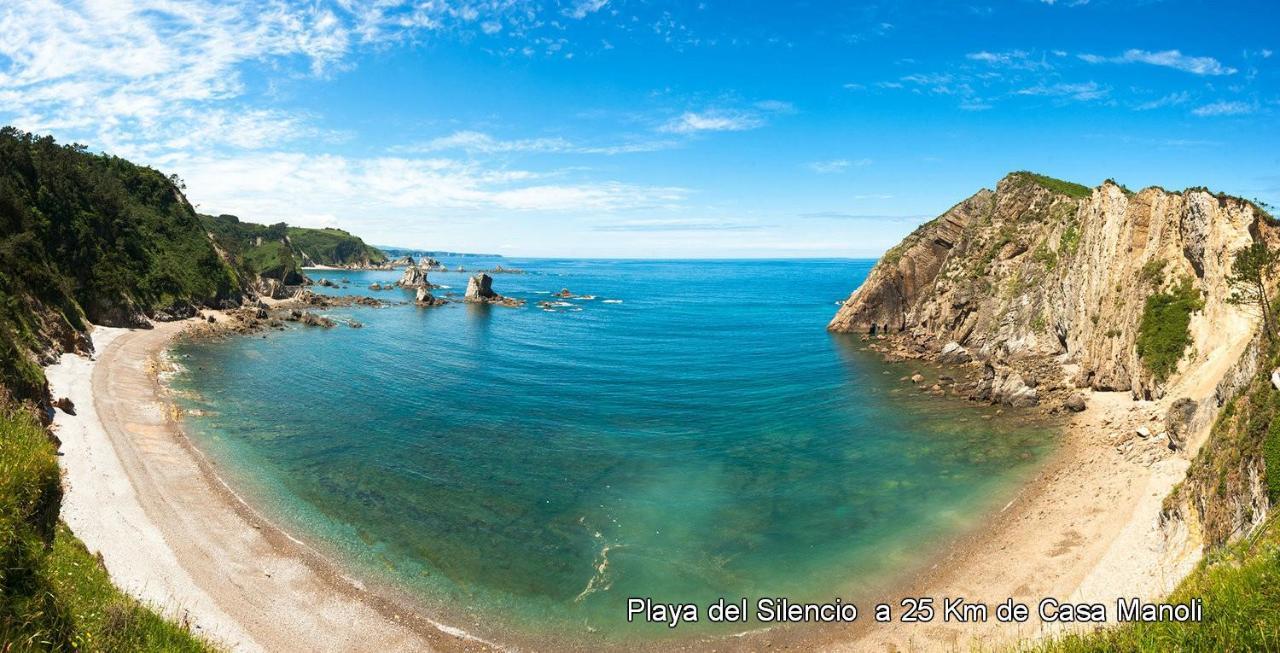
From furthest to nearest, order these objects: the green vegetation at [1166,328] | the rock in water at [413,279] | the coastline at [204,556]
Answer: the rock in water at [413,279] → the green vegetation at [1166,328] → the coastline at [204,556]

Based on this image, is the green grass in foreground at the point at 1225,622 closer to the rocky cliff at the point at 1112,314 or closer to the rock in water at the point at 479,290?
the rocky cliff at the point at 1112,314

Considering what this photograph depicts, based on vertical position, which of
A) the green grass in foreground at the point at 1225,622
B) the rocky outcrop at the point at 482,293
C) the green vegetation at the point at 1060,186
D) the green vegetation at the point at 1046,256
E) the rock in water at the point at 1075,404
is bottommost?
the rock in water at the point at 1075,404

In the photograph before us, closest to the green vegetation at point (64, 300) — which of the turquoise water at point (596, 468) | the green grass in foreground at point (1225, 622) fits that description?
the turquoise water at point (596, 468)

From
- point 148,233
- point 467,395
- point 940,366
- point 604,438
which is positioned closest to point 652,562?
point 604,438

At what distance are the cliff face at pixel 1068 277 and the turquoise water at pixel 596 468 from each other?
1361cm

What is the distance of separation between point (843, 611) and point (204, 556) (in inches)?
1187

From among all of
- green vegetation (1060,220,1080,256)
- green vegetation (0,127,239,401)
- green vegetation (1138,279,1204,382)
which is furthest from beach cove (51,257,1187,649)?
green vegetation (1060,220,1080,256)

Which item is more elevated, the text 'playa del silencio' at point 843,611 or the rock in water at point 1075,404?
the rock in water at point 1075,404

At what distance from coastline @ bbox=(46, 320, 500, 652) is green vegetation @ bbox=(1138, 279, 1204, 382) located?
5065 cm

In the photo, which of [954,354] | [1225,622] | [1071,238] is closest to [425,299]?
[954,354]

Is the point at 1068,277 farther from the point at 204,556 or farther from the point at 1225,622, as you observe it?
the point at 204,556

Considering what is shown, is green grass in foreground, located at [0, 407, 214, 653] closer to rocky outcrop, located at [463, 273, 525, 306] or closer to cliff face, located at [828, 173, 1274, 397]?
cliff face, located at [828, 173, 1274, 397]

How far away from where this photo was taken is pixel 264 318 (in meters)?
98.9

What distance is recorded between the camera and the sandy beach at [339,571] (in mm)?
23359
